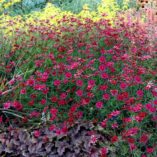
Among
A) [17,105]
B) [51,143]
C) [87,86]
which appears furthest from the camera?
[87,86]

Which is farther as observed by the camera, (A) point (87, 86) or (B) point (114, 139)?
(A) point (87, 86)

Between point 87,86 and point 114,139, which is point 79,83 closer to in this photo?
point 87,86

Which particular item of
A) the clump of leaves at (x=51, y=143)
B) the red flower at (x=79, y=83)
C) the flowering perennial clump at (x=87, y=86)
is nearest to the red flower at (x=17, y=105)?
the flowering perennial clump at (x=87, y=86)

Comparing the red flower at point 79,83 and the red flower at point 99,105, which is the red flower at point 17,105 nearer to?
the red flower at point 79,83

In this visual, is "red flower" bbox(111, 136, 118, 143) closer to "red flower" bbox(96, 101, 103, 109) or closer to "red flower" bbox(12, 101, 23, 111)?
"red flower" bbox(96, 101, 103, 109)

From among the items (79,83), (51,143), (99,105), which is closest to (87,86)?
(79,83)

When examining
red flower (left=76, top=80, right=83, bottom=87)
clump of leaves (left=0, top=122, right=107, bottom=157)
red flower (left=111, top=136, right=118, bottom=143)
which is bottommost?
clump of leaves (left=0, top=122, right=107, bottom=157)

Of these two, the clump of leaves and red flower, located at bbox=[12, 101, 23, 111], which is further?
red flower, located at bbox=[12, 101, 23, 111]

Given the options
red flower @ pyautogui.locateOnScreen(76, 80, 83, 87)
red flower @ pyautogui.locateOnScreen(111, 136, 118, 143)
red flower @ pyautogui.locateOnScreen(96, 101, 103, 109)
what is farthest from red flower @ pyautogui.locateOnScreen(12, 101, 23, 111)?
red flower @ pyautogui.locateOnScreen(111, 136, 118, 143)

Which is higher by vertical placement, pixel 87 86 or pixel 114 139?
pixel 87 86

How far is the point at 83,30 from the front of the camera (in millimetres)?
5090

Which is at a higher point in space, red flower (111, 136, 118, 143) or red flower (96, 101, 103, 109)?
red flower (96, 101, 103, 109)

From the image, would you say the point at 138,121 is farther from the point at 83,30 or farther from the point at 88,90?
the point at 83,30

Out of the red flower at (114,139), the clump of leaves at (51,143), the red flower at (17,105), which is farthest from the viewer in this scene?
the red flower at (17,105)
